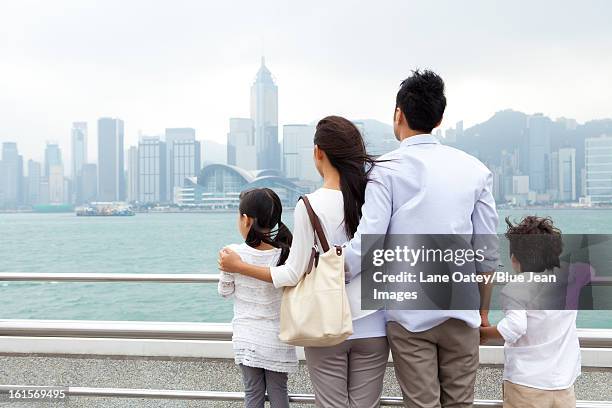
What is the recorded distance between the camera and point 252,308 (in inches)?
88.0

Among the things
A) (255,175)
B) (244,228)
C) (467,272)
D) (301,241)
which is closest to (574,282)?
(467,272)

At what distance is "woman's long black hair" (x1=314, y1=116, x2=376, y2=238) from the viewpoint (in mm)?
1922

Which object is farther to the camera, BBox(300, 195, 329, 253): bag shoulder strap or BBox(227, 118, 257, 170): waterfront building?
BBox(227, 118, 257, 170): waterfront building

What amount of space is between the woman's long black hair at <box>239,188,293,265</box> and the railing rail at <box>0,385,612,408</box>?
0.65 m

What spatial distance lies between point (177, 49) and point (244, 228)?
104207 mm

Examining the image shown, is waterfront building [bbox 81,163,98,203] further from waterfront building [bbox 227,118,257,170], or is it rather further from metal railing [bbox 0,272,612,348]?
metal railing [bbox 0,272,612,348]

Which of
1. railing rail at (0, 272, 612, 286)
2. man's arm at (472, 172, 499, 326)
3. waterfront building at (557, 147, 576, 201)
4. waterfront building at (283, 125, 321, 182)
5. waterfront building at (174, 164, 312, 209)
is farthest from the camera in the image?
waterfront building at (174, 164, 312, 209)

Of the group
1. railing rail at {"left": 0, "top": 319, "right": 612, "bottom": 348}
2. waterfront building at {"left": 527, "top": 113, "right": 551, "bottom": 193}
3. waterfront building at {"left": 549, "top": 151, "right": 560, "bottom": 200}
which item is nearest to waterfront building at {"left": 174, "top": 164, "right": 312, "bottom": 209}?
waterfront building at {"left": 527, "top": 113, "right": 551, "bottom": 193}

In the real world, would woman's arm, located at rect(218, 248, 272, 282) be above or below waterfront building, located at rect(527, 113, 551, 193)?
below

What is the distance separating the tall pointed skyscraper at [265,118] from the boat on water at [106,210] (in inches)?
831

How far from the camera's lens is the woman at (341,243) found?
1915mm

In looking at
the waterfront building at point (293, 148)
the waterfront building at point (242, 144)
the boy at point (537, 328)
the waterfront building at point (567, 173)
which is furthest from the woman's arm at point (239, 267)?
the waterfront building at point (242, 144)

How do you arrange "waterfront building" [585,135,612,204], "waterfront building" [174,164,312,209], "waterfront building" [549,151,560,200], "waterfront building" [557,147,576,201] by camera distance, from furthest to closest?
"waterfront building" [174,164,312,209] → "waterfront building" [585,135,612,204] → "waterfront building" [557,147,576,201] → "waterfront building" [549,151,560,200]

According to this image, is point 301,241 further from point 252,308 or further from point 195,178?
point 195,178
